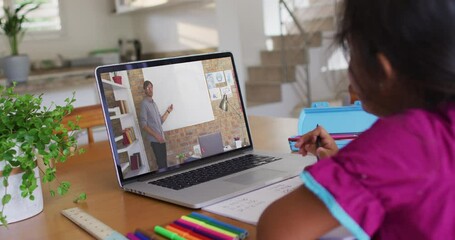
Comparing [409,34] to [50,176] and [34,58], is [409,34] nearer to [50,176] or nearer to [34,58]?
[50,176]

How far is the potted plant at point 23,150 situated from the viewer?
80 centimetres

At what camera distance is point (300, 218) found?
0.55 meters

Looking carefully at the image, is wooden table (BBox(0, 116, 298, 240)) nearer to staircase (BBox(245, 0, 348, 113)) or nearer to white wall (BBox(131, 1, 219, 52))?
white wall (BBox(131, 1, 219, 52))

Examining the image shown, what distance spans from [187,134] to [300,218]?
597 millimetres

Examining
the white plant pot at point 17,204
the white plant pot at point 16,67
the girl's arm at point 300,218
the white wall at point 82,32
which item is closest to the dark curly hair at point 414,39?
the girl's arm at point 300,218

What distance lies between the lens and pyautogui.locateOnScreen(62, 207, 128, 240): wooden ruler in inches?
28.5

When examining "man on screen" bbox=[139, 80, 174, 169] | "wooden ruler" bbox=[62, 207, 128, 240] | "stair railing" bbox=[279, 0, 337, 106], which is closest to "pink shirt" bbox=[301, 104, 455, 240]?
"wooden ruler" bbox=[62, 207, 128, 240]

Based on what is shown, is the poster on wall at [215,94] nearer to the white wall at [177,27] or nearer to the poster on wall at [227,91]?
the poster on wall at [227,91]

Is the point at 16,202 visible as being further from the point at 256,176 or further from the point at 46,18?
the point at 46,18

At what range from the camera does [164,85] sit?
3.64ft

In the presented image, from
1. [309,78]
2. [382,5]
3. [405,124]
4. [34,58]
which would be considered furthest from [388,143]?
[309,78]

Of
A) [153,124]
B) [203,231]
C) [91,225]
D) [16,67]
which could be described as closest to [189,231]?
[203,231]

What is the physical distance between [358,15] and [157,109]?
0.62 meters

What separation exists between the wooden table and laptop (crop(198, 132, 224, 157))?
0.17 m
